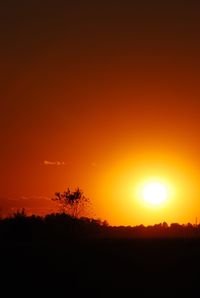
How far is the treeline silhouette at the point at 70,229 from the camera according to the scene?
8700cm

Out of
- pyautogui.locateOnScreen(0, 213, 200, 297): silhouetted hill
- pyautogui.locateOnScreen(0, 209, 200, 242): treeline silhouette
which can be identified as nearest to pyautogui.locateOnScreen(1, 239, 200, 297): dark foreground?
pyautogui.locateOnScreen(0, 213, 200, 297): silhouetted hill

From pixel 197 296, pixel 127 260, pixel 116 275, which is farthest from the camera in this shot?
pixel 127 260

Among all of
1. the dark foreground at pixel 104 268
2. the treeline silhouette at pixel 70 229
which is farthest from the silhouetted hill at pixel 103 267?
the treeline silhouette at pixel 70 229

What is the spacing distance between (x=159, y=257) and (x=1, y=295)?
15673 mm

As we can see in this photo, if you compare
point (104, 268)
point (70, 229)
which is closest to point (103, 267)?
point (104, 268)

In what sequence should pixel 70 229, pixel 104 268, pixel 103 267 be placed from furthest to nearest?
1. pixel 70 229
2. pixel 103 267
3. pixel 104 268

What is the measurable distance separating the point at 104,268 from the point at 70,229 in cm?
3443

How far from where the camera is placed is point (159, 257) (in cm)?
6744

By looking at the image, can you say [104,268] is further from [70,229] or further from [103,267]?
[70,229]

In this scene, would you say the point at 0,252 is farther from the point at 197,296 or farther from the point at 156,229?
the point at 156,229

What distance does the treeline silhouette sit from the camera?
87.0 metres

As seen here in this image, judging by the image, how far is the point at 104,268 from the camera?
A: 212 feet

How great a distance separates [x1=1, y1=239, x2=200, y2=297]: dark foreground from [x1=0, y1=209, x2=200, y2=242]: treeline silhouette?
10370 millimetres

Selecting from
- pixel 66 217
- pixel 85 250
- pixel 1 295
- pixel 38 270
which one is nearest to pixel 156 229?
pixel 66 217
